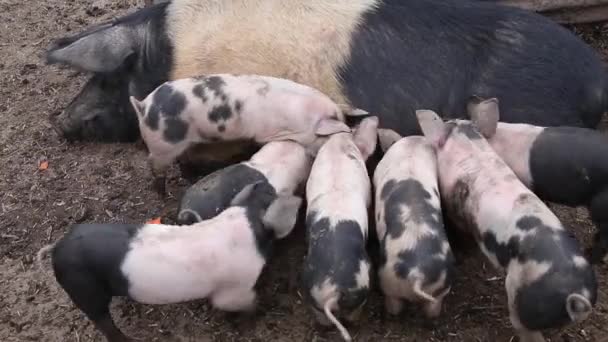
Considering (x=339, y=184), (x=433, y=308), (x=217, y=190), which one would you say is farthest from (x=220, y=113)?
(x=433, y=308)

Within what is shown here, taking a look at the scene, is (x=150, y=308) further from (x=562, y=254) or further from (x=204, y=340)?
(x=562, y=254)

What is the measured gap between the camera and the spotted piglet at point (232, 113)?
9.52 feet

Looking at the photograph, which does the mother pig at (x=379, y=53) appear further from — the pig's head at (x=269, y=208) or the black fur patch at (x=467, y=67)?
the pig's head at (x=269, y=208)

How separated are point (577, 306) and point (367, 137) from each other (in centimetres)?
112

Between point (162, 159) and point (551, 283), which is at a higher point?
point (551, 283)

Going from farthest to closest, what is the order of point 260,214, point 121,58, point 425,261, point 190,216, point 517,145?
point 121,58 → point 517,145 → point 190,216 → point 260,214 → point 425,261

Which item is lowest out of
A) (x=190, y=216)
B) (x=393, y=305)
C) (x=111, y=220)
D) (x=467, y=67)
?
(x=111, y=220)

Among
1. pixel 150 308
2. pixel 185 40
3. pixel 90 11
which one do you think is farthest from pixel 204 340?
pixel 90 11

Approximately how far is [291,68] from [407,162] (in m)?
0.84

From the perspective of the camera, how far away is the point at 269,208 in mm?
2480

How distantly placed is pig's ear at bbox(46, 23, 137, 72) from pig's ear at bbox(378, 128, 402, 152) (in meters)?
1.28

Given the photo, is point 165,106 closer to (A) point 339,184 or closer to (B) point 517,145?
(A) point 339,184

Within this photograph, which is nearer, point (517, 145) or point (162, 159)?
point (517, 145)

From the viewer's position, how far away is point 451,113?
3.02 m
